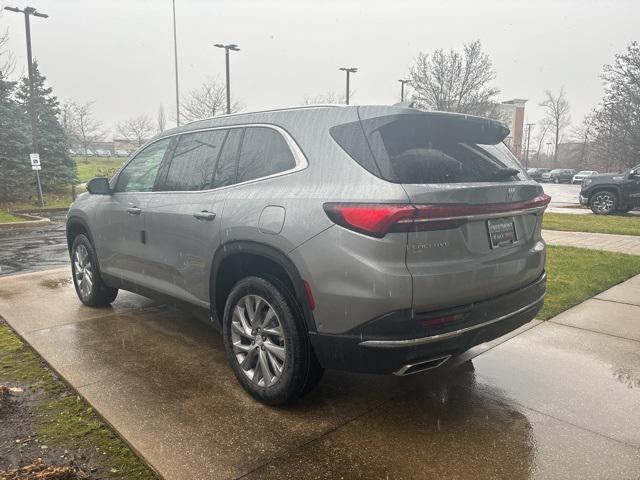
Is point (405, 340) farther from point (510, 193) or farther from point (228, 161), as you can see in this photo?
point (228, 161)

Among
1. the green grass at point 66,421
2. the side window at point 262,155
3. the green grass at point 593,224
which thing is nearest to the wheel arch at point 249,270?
the side window at point 262,155

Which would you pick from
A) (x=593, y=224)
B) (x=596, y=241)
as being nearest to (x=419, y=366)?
(x=596, y=241)

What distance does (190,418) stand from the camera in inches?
116

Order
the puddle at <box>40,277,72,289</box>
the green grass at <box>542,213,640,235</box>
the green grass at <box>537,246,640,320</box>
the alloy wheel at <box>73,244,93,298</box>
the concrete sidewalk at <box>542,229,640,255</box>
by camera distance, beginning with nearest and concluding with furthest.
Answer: the alloy wheel at <box>73,244,93,298</box> < the green grass at <box>537,246,640,320</box> < the puddle at <box>40,277,72,289</box> < the concrete sidewalk at <box>542,229,640,255</box> < the green grass at <box>542,213,640,235</box>

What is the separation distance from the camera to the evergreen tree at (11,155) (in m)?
21.2

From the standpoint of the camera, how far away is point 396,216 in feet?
7.95

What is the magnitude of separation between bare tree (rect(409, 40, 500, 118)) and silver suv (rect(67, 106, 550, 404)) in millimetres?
27236

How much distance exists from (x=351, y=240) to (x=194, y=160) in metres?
1.78

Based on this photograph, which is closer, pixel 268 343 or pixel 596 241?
pixel 268 343

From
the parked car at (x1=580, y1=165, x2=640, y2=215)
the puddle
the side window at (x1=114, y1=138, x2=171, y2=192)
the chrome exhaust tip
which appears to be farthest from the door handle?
the parked car at (x1=580, y1=165, x2=640, y2=215)

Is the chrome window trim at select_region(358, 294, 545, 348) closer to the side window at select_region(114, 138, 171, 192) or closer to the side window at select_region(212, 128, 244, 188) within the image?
the side window at select_region(212, 128, 244, 188)

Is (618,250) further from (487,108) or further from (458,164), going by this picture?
(487,108)

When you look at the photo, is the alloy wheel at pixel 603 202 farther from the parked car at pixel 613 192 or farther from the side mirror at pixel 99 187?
the side mirror at pixel 99 187

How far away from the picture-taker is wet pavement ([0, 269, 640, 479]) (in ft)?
8.23
